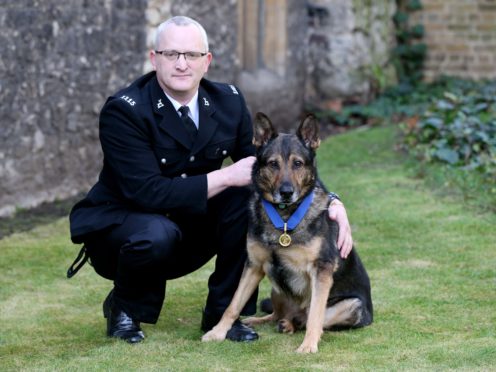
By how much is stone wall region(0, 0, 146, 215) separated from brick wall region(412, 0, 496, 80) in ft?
28.3

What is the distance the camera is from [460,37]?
687 inches

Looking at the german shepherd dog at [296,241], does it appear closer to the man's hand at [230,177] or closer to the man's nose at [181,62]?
the man's hand at [230,177]

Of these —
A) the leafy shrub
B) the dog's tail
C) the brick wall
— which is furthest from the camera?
the brick wall

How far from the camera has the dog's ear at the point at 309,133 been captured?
492 centimetres

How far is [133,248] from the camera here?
489 cm

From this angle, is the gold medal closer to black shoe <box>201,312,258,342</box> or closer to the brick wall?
black shoe <box>201,312,258,342</box>

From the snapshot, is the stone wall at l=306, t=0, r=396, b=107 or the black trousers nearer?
the black trousers

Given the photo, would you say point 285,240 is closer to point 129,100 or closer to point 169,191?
point 169,191

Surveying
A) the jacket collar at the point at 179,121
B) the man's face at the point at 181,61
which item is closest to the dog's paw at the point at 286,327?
the jacket collar at the point at 179,121

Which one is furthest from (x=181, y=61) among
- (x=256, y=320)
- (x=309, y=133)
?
(x=256, y=320)

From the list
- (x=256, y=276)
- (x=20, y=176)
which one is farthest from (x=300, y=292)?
(x=20, y=176)

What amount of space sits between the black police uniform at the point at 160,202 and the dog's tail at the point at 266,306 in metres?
0.39

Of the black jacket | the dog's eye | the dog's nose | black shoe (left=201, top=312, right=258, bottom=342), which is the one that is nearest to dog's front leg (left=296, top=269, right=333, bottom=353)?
black shoe (left=201, top=312, right=258, bottom=342)

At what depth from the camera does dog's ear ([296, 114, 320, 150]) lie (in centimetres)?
492
